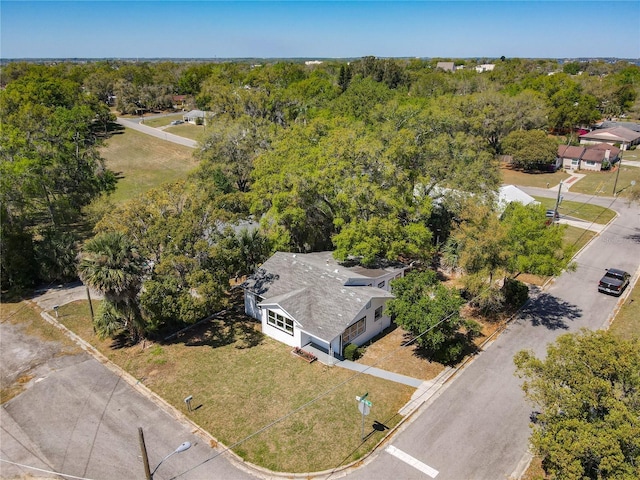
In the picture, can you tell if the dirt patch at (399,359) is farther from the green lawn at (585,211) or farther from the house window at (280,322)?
the green lawn at (585,211)

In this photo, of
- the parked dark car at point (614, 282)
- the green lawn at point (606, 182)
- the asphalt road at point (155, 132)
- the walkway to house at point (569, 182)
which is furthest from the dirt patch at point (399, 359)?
the asphalt road at point (155, 132)

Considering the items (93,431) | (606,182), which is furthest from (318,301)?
(606,182)

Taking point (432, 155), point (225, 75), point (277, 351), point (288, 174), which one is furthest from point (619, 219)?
point (225, 75)

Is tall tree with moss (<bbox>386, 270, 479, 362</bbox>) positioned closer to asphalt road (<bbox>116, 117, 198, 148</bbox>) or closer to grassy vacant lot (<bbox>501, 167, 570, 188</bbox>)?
grassy vacant lot (<bbox>501, 167, 570, 188</bbox>)

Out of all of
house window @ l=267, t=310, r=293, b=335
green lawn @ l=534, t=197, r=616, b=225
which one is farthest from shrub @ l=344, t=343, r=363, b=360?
green lawn @ l=534, t=197, r=616, b=225

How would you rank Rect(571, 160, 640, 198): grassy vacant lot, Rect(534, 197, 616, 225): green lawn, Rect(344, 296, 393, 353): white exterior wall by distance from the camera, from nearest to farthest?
Rect(344, 296, 393, 353): white exterior wall, Rect(534, 197, 616, 225): green lawn, Rect(571, 160, 640, 198): grassy vacant lot

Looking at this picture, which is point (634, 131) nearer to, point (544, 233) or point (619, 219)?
point (619, 219)
